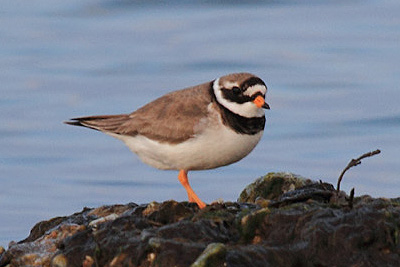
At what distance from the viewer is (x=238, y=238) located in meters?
6.87

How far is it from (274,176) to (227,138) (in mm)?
765

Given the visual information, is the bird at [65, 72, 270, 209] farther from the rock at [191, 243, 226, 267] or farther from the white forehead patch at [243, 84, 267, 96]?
the rock at [191, 243, 226, 267]

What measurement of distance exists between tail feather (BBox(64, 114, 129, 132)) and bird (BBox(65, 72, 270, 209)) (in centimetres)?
41

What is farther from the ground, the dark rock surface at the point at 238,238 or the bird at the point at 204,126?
the bird at the point at 204,126

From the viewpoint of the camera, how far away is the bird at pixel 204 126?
31.2 ft

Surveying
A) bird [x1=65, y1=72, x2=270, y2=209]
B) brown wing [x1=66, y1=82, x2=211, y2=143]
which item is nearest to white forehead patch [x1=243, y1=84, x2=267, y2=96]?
bird [x1=65, y1=72, x2=270, y2=209]

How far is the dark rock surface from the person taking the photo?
638 centimetres

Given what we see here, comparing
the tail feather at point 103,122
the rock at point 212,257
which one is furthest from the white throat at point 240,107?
the rock at point 212,257

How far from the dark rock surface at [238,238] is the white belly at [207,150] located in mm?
1680

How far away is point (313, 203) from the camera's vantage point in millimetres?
7543

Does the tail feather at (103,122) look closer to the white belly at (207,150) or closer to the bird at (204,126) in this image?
the bird at (204,126)

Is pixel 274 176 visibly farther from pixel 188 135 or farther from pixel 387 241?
pixel 387 241

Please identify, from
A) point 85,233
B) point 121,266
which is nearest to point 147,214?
point 85,233

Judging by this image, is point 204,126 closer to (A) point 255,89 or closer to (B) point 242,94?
(B) point 242,94
